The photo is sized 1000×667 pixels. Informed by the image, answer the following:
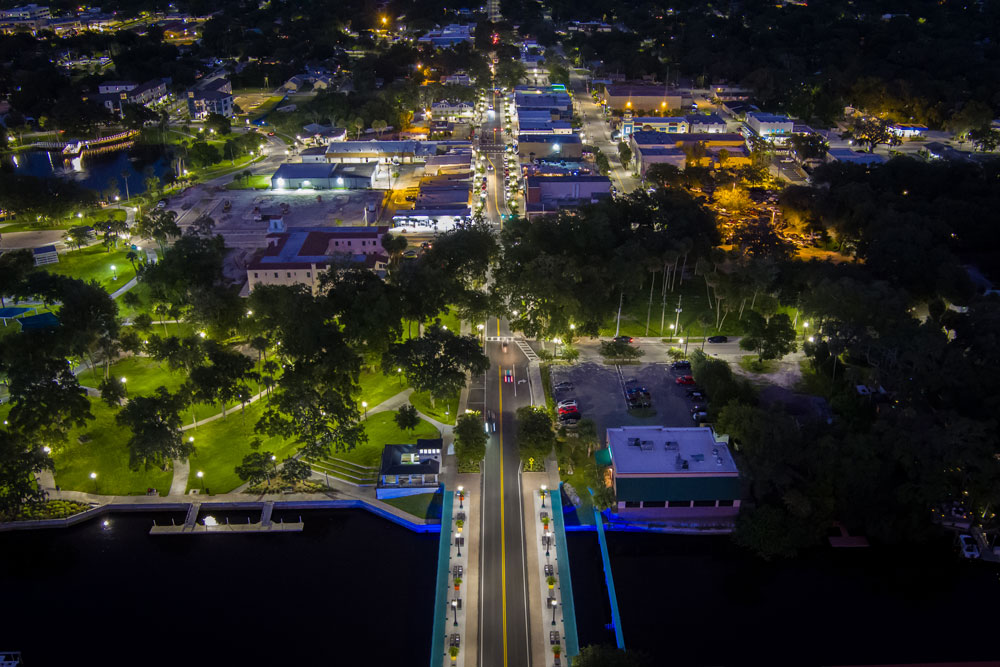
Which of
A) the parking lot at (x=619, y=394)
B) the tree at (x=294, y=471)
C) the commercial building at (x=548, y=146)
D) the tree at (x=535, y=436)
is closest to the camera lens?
the tree at (x=294, y=471)

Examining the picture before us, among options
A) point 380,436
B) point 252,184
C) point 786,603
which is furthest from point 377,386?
point 252,184

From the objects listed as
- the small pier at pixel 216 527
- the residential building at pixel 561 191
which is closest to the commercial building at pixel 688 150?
the residential building at pixel 561 191

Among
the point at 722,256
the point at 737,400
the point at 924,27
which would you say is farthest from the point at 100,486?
the point at 924,27

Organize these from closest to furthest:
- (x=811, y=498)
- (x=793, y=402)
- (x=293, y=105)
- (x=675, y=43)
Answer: (x=811, y=498) → (x=793, y=402) → (x=293, y=105) → (x=675, y=43)

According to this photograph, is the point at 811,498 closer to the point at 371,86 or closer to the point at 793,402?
the point at 793,402

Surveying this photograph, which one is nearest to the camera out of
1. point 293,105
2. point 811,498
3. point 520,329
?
point 811,498

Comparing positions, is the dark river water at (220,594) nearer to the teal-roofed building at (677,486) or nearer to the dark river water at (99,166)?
the teal-roofed building at (677,486)

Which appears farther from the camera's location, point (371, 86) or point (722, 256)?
point (371, 86)
